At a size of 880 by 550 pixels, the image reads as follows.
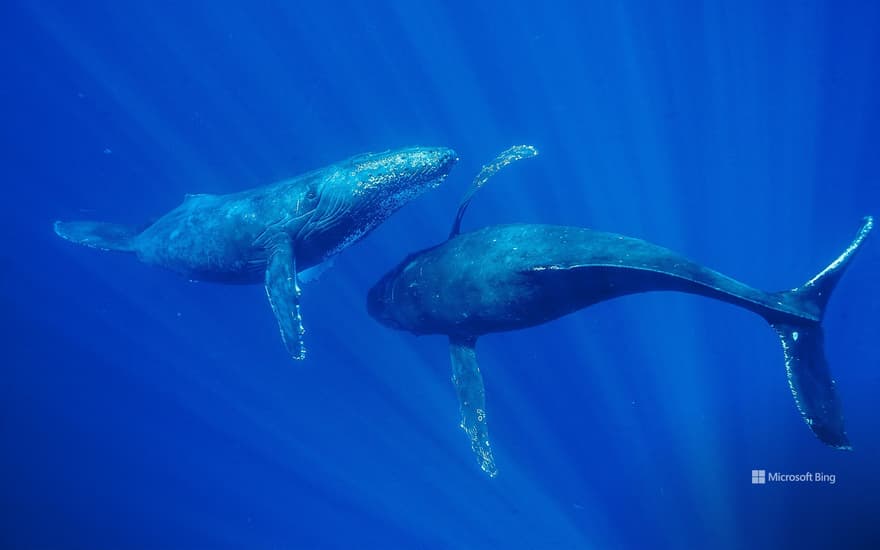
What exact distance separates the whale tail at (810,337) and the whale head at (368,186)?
5135 mm

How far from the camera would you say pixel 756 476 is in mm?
12117

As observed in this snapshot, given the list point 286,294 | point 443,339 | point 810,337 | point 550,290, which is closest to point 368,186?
point 286,294

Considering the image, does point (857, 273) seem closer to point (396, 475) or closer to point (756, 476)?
point (756, 476)

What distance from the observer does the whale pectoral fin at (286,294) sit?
23.4 feet

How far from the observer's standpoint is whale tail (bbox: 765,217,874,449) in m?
5.55

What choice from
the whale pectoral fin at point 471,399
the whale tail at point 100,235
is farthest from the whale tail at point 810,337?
the whale tail at point 100,235

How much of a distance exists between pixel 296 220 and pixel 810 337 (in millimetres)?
7438

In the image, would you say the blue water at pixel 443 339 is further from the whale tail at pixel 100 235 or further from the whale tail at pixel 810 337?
the whale tail at pixel 810 337

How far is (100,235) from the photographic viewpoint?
37.8ft

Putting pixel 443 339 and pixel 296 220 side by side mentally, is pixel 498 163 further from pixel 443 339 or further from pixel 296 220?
pixel 443 339

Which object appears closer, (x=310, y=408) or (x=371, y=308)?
(x=371, y=308)

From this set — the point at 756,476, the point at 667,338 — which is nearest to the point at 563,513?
the point at 756,476

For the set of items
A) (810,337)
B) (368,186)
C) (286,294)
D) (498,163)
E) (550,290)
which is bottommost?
(810,337)

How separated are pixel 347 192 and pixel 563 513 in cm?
1196
